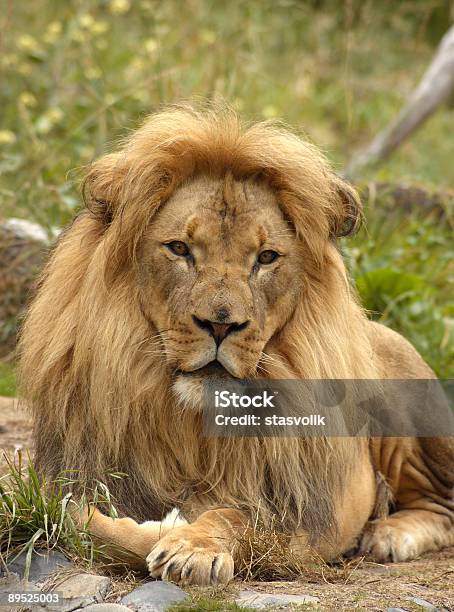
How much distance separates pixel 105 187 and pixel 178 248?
34 centimetres

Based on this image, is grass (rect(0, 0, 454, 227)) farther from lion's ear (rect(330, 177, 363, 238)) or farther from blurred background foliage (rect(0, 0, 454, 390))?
lion's ear (rect(330, 177, 363, 238))

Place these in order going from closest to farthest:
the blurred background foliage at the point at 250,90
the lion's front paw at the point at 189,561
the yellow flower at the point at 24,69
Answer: the lion's front paw at the point at 189,561
the blurred background foliage at the point at 250,90
the yellow flower at the point at 24,69

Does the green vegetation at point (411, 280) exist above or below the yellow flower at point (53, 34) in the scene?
below

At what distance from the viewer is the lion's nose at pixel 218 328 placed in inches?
114

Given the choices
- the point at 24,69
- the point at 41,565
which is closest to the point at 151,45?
the point at 24,69

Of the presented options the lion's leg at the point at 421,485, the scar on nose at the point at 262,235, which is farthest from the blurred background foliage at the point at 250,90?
the lion's leg at the point at 421,485

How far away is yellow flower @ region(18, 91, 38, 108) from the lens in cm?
679

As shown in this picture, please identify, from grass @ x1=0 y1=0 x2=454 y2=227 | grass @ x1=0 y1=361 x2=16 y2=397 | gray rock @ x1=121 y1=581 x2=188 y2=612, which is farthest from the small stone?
grass @ x1=0 y1=361 x2=16 y2=397

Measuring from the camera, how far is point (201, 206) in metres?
3.11

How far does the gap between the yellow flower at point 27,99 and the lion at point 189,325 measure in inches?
141

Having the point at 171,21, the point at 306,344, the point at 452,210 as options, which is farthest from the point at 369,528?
the point at 171,21

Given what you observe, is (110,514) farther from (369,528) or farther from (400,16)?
(400,16)

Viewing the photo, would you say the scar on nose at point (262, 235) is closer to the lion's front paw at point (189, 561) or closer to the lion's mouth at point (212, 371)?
the lion's mouth at point (212, 371)

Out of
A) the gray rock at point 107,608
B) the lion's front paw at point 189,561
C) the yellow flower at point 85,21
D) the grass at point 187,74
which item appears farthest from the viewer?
the yellow flower at point 85,21
